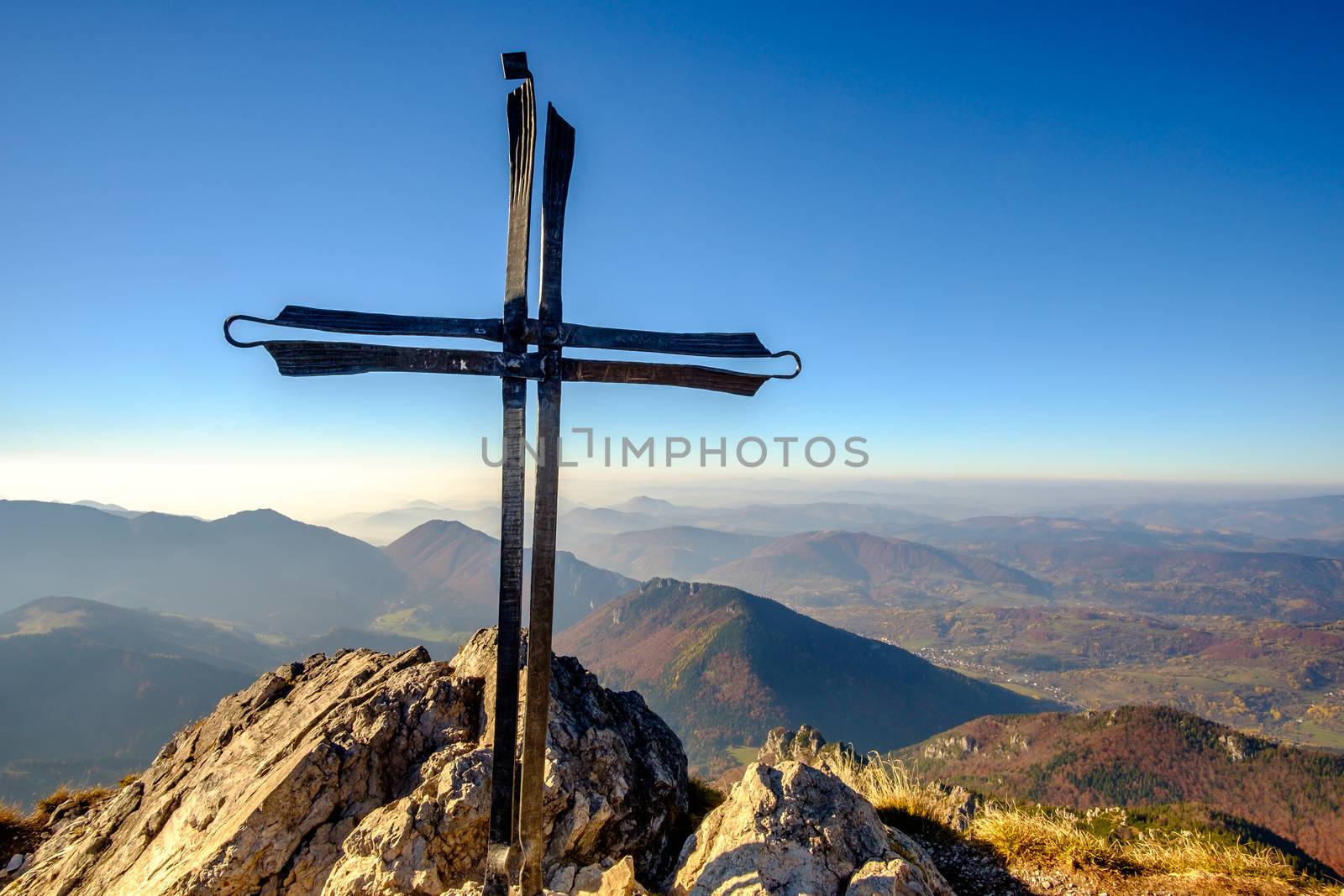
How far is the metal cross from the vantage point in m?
5.29

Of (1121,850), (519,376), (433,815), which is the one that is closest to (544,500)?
(519,376)

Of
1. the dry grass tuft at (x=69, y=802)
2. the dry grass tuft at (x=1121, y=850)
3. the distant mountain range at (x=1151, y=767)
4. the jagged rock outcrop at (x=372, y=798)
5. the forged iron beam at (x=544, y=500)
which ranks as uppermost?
the forged iron beam at (x=544, y=500)

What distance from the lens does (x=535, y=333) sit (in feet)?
18.0

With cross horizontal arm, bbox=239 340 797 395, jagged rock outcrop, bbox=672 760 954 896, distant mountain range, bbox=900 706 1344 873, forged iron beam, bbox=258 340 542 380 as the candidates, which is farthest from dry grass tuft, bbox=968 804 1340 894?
distant mountain range, bbox=900 706 1344 873

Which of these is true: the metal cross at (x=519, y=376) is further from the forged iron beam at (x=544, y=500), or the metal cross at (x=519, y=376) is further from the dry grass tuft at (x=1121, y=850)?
the dry grass tuft at (x=1121, y=850)

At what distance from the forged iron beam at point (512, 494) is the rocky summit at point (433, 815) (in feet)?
2.06

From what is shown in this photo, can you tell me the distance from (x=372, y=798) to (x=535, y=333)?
18.6ft

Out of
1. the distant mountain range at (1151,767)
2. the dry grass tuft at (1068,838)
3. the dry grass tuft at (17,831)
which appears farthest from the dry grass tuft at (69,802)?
the distant mountain range at (1151,767)

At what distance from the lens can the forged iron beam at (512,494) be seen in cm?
529

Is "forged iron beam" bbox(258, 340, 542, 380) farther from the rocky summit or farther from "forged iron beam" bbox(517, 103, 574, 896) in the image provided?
the rocky summit

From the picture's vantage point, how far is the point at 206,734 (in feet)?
30.8

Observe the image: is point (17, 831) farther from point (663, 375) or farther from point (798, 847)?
point (663, 375)

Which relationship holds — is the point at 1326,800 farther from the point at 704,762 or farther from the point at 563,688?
the point at 563,688

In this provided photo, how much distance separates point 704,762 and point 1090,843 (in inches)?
8144
